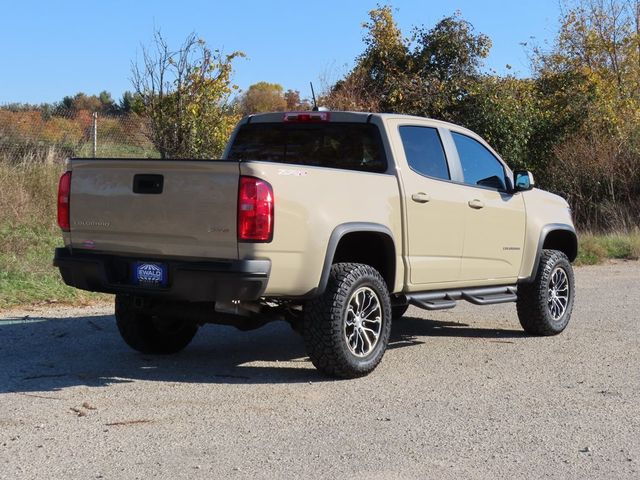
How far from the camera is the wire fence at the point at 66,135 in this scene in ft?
47.9

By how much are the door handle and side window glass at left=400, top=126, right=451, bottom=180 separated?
22cm

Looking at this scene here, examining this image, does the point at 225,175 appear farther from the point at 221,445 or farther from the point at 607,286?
the point at 607,286

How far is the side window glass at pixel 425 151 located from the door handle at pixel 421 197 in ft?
0.74

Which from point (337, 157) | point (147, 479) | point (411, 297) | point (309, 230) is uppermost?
point (337, 157)

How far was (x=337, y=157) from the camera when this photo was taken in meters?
7.12

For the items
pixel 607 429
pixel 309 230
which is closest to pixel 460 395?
pixel 607 429

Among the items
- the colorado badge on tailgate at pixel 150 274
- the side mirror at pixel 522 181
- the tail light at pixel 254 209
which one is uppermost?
the side mirror at pixel 522 181

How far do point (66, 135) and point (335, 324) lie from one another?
10.7 m

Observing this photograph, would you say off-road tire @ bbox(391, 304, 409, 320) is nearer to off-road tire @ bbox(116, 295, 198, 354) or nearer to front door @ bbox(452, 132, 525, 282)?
front door @ bbox(452, 132, 525, 282)

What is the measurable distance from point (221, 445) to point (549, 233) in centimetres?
496

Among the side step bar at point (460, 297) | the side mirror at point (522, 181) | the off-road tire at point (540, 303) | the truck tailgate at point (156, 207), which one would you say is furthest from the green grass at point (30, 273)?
the side mirror at point (522, 181)

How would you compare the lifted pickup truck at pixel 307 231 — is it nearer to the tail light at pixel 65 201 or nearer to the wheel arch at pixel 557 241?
the tail light at pixel 65 201

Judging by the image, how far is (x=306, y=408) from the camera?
5500mm

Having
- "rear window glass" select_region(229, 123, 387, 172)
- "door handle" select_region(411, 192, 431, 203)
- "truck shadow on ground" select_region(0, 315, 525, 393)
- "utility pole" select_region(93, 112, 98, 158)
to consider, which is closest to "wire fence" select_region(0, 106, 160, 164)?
"utility pole" select_region(93, 112, 98, 158)
